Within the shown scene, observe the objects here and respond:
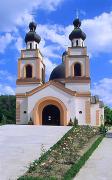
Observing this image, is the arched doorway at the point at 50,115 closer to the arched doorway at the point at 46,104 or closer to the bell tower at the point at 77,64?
the arched doorway at the point at 46,104

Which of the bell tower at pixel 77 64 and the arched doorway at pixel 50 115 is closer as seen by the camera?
the arched doorway at pixel 50 115

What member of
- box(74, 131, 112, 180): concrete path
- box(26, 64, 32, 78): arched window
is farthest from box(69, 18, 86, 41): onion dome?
box(74, 131, 112, 180): concrete path

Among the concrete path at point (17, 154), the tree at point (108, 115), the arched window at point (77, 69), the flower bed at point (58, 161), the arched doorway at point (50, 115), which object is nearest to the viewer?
the flower bed at point (58, 161)

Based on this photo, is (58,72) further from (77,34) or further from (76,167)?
(76,167)

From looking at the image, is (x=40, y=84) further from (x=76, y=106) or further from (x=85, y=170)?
(x=85, y=170)

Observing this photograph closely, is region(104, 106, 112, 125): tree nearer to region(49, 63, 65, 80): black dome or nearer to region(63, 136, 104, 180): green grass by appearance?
region(49, 63, 65, 80): black dome

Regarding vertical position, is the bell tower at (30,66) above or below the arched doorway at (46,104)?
above

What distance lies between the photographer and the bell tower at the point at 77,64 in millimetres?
36844

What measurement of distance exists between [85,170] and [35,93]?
24123mm

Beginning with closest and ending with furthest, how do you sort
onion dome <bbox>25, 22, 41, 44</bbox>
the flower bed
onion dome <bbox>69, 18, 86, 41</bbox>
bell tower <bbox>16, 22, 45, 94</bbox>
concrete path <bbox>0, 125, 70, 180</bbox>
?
1. the flower bed
2. concrete path <bbox>0, 125, 70, 180</bbox>
3. bell tower <bbox>16, 22, 45, 94</bbox>
4. onion dome <bbox>69, 18, 86, 41</bbox>
5. onion dome <bbox>25, 22, 41, 44</bbox>

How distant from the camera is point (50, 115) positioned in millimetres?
36562

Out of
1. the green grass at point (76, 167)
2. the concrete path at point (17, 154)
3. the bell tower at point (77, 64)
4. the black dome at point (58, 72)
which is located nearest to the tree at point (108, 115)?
the black dome at point (58, 72)

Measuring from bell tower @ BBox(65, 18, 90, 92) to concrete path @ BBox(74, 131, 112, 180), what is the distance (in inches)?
800

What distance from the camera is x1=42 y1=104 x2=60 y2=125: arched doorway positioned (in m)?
36.4
